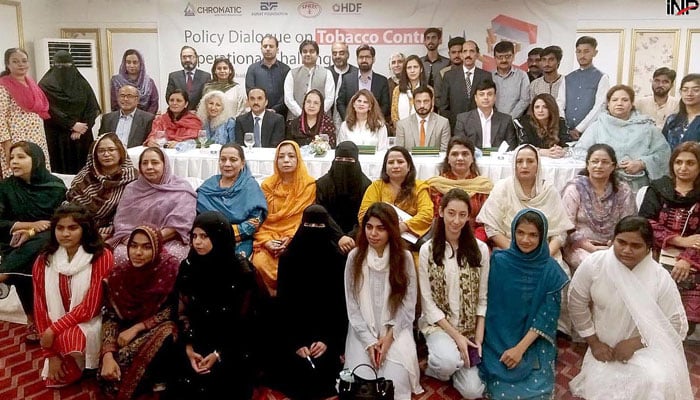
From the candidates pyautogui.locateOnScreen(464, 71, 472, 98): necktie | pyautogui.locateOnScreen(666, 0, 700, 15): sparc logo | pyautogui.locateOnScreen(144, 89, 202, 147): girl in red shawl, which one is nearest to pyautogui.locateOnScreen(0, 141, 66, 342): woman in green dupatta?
pyautogui.locateOnScreen(144, 89, 202, 147): girl in red shawl

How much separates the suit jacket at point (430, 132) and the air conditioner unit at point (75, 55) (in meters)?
4.97

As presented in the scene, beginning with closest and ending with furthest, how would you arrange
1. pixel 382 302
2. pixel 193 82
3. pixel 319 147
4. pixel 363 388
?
pixel 363 388 < pixel 382 302 < pixel 319 147 < pixel 193 82

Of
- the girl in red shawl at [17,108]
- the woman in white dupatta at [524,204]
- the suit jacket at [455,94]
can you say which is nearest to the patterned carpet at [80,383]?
the woman in white dupatta at [524,204]

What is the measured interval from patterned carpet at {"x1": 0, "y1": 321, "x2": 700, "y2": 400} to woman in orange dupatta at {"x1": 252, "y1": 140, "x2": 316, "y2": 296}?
3.59 feet

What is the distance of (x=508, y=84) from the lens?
5652 millimetres

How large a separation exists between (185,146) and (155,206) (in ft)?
4.41

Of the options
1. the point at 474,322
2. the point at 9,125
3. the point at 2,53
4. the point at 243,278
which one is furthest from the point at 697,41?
the point at 2,53

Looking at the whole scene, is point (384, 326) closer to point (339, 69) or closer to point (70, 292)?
point (70, 292)

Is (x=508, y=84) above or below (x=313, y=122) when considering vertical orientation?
above

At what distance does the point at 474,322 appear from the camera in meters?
3.05

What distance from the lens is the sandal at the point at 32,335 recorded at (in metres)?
3.46

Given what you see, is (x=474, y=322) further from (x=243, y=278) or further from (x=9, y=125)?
(x=9, y=125)

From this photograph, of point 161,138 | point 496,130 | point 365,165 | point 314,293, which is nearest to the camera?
point 314,293

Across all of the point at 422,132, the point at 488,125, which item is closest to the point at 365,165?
the point at 422,132
